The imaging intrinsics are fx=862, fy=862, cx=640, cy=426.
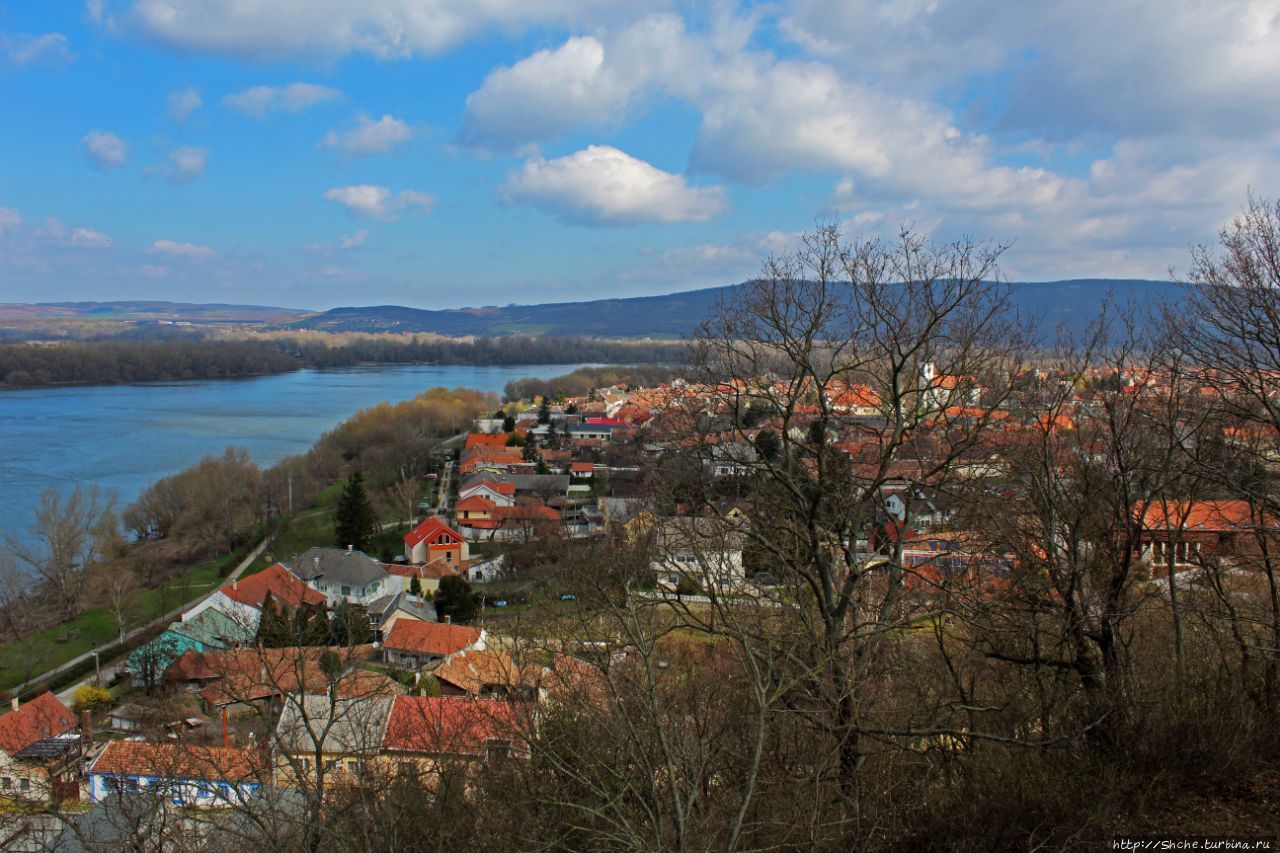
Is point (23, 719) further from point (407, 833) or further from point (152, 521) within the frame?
point (152, 521)

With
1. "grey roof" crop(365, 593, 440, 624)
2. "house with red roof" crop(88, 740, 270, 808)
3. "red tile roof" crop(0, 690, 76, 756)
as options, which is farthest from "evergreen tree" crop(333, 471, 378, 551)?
"house with red roof" crop(88, 740, 270, 808)

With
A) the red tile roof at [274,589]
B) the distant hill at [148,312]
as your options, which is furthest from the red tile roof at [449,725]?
the distant hill at [148,312]

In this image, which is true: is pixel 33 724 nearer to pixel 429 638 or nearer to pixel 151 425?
pixel 429 638

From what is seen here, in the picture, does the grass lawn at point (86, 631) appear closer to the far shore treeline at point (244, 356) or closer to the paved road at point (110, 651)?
the paved road at point (110, 651)

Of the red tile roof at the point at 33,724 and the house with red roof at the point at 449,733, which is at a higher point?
the house with red roof at the point at 449,733

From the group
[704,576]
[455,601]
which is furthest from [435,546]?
[704,576]

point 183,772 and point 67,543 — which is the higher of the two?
point 183,772
